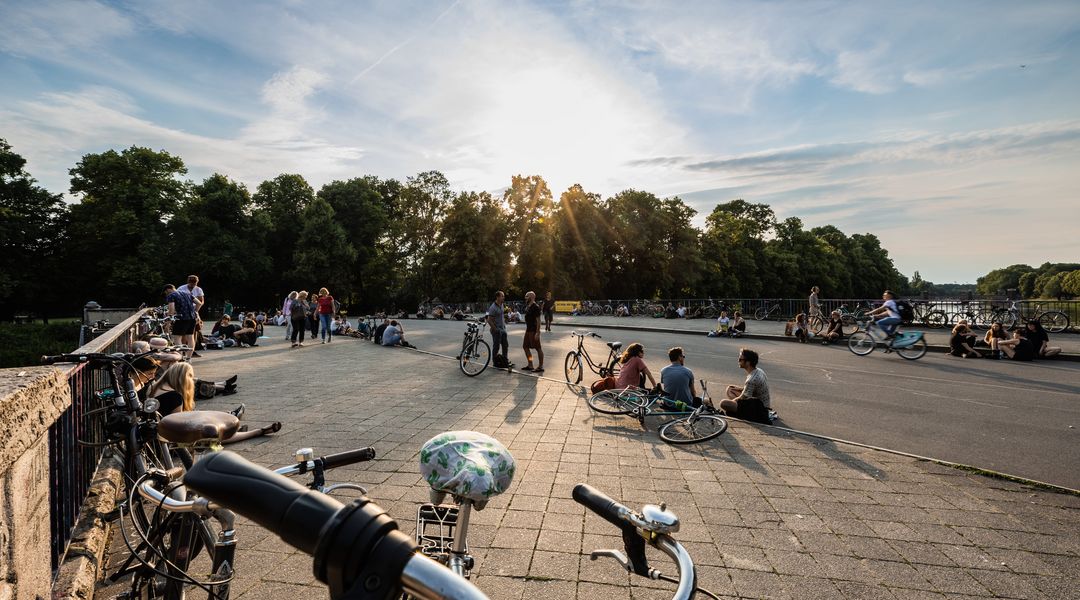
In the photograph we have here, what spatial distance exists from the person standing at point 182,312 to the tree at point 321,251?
39.3 metres

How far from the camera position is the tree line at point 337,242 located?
44.0 metres

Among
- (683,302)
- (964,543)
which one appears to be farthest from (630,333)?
(964,543)

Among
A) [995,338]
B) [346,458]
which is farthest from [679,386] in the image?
[995,338]

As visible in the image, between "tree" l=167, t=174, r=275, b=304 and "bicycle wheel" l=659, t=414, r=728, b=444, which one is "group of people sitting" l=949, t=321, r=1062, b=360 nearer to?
"bicycle wheel" l=659, t=414, r=728, b=444

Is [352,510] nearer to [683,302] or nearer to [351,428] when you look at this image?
[351,428]

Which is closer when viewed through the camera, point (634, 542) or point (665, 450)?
point (634, 542)

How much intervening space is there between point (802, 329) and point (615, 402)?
49.2 ft

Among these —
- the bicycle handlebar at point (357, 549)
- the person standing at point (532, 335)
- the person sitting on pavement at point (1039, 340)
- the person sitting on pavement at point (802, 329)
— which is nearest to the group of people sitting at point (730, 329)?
the person sitting on pavement at point (802, 329)

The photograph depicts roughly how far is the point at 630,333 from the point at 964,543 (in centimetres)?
2239

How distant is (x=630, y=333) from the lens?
26422mm

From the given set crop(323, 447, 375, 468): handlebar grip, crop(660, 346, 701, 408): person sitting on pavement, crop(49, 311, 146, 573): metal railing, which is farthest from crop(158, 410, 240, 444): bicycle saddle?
crop(660, 346, 701, 408): person sitting on pavement

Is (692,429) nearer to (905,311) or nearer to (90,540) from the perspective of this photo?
(90,540)

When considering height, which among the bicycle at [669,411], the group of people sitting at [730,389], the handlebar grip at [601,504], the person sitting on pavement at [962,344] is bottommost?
the bicycle at [669,411]

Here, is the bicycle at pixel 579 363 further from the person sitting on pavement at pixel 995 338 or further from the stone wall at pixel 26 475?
the person sitting on pavement at pixel 995 338
